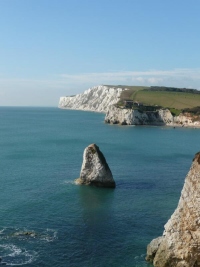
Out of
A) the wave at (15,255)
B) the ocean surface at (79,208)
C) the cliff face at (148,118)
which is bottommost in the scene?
the wave at (15,255)

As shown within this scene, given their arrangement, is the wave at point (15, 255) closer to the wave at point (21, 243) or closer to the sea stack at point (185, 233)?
the wave at point (21, 243)

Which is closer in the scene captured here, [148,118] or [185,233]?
[185,233]

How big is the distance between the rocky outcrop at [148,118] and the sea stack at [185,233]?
471 ft

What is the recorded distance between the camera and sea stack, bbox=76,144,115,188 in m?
57.8

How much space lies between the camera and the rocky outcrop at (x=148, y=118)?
175375mm

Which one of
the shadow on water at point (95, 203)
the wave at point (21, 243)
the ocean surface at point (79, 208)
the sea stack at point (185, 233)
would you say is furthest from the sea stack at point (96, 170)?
the sea stack at point (185, 233)

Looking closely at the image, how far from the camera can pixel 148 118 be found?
180 metres

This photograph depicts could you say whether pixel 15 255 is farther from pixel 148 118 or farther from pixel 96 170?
pixel 148 118

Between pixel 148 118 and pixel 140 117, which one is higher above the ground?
pixel 140 117

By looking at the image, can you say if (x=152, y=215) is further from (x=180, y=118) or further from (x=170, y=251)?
(x=180, y=118)

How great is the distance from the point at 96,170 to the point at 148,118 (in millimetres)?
124005

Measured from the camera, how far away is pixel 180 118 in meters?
176

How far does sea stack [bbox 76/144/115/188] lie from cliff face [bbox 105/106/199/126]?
388ft

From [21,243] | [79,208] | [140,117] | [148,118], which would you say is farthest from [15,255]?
[148,118]
